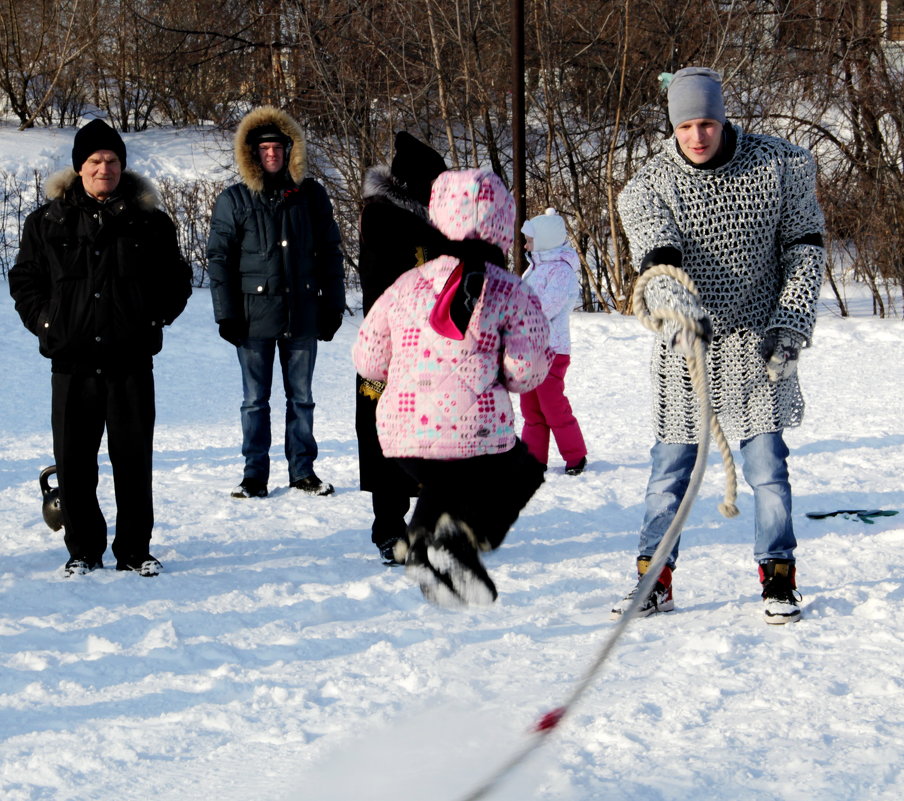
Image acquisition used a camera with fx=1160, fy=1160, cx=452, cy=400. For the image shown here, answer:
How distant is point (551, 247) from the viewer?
7.38 metres

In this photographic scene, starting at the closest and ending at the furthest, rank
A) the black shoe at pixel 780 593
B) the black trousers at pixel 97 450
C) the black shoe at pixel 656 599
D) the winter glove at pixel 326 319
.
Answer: the black shoe at pixel 780 593
the black shoe at pixel 656 599
the black trousers at pixel 97 450
the winter glove at pixel 326 319

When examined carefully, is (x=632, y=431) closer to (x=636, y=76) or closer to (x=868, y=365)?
(x=868, y=365)

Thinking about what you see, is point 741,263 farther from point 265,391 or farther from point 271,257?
point 265,391

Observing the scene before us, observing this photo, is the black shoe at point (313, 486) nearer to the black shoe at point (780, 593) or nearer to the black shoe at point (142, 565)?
the black shoe at point (142, 565)

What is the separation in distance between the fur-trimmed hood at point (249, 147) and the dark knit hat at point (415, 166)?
6.05ft

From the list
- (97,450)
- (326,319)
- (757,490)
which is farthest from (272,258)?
(757,490)

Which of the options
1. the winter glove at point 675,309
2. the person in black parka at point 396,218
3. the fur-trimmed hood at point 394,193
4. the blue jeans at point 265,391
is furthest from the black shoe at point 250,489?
the winter glove at point 675,309

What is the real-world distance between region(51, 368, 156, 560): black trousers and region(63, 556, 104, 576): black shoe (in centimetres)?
2

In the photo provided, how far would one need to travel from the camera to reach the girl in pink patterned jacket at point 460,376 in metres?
3.80

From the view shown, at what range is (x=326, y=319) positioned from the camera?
22.1 ft

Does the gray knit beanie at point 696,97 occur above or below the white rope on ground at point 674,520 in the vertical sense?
above

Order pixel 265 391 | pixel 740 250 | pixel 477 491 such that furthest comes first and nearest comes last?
1. pixel 265 391
2. pixel 740 250
3. pixel 477 491

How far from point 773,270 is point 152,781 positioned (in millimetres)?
2926

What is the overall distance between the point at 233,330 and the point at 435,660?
9.82ft
